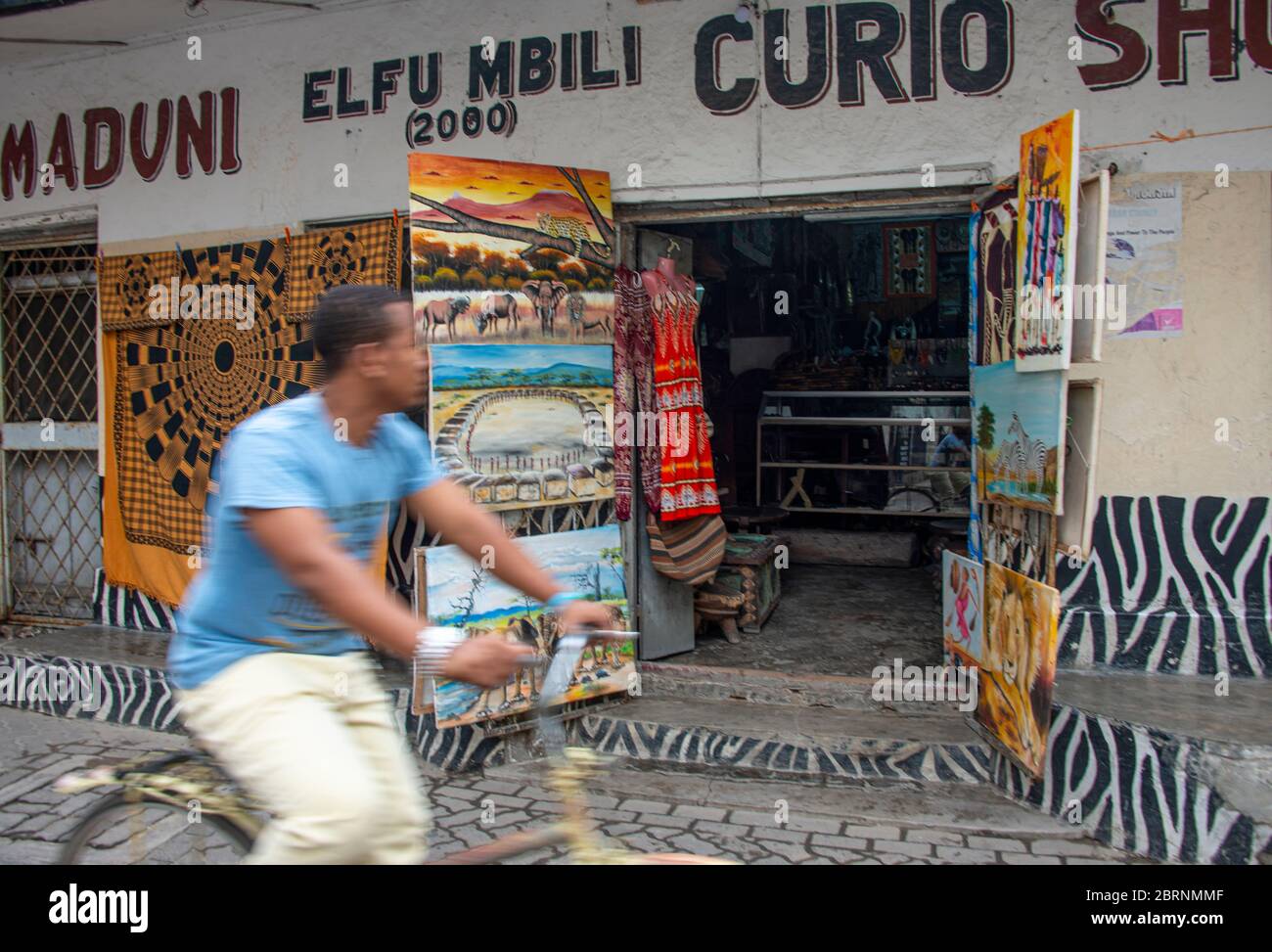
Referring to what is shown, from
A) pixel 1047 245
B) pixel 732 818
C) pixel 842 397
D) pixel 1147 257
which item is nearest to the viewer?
pixel 1047 245

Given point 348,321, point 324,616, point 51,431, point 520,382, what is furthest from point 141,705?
point 348,321

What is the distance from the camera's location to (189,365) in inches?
253

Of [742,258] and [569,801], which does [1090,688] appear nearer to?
[569,801]

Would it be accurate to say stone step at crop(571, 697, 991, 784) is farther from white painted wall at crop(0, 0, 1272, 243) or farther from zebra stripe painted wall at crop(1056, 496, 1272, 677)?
white painted wall at crop(0, 0, 1272, 243)

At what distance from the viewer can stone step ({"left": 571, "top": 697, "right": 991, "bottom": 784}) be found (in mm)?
4828

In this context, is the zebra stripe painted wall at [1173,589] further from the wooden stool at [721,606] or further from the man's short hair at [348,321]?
the man's short hair at [348,321]

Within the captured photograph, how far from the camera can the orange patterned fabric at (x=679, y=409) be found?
5.80m

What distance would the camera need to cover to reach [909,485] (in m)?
9.63

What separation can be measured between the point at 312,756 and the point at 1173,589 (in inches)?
169

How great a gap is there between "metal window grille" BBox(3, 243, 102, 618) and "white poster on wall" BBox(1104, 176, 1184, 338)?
6.58m

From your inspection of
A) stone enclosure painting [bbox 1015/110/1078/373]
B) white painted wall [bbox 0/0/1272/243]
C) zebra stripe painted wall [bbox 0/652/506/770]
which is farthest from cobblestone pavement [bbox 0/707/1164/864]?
white painted wall [bbox 0/0/1272/243]

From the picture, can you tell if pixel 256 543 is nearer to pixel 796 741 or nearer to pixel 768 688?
pixel 796 741

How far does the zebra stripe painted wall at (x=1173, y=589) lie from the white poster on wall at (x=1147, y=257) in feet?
2.91

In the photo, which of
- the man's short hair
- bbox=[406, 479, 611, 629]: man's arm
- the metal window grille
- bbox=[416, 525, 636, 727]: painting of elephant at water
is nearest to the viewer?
the man's short hair
